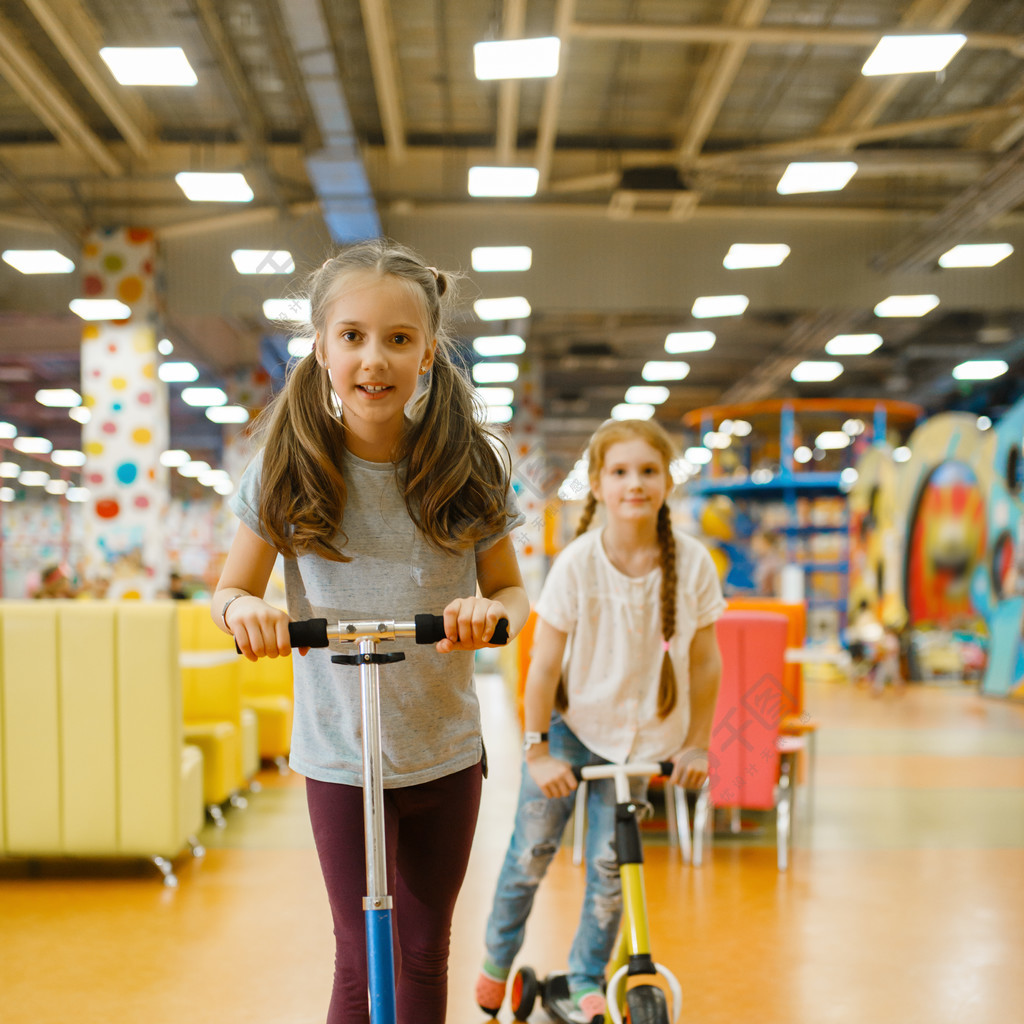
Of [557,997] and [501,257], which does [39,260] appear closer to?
[501,257]

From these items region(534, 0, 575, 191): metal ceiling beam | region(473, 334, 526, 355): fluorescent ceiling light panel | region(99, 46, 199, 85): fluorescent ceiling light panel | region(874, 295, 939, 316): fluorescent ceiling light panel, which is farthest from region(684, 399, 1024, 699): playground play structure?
region(99, 46, 199, 85): fluorescent ceiling light panel

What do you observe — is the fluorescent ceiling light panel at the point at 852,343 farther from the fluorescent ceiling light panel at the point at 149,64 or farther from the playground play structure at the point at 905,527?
the fluorescent ceiling light panel at the point at 149,64

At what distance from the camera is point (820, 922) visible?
10.7 feet

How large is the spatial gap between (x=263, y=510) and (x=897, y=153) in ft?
27.4

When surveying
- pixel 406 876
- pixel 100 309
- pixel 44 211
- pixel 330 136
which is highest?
pixel 330 136

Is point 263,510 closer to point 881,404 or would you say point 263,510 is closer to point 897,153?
point 897,153

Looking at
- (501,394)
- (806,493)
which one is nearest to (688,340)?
(501,394)

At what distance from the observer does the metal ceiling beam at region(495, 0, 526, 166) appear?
241 inches

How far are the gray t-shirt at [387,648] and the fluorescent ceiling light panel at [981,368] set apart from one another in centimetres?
1557

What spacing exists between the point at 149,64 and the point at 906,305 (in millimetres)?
8086

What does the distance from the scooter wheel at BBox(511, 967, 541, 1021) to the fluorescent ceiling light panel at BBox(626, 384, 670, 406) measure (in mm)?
15974

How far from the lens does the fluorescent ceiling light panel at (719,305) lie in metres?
10.1

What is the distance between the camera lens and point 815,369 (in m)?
15.2

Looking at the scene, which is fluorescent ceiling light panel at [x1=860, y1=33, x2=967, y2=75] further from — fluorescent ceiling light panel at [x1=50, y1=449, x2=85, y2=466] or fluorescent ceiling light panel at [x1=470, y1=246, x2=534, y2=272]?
fluorescent ceiling light panel at [x1=50, y1=449, x2=85, y2=466]
